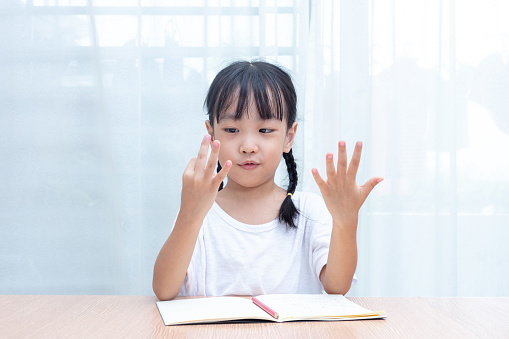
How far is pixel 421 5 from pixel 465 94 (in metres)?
0.34

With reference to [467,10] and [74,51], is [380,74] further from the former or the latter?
[74,51]

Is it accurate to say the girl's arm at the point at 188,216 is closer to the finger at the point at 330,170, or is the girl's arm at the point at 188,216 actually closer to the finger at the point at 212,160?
the finger at the point at 212,160

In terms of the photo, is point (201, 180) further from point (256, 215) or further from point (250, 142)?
point (256, 215)

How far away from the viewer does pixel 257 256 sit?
1.13 meters

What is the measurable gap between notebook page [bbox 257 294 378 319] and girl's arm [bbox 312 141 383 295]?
81mm

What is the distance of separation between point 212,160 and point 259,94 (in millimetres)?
307

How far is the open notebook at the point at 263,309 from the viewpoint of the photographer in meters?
0.73

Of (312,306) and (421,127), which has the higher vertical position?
(421,127)

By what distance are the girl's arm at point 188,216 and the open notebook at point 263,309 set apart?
55 mm

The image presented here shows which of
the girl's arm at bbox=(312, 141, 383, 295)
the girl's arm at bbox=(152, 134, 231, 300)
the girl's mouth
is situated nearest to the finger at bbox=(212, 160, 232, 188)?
the girl's arm at bbox=(152, 134, 231, 300)

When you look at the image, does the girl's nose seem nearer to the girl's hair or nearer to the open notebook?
the girl's hair

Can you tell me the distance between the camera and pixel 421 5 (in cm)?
176

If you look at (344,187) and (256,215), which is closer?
(344,187)

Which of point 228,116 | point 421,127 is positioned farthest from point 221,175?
point 421,127
